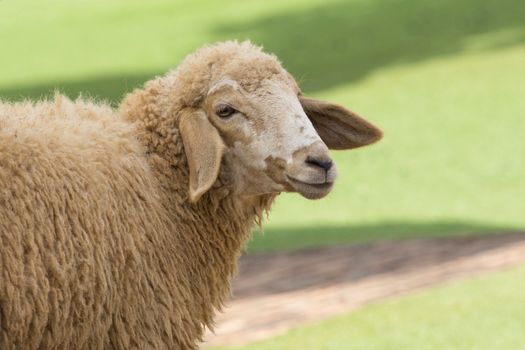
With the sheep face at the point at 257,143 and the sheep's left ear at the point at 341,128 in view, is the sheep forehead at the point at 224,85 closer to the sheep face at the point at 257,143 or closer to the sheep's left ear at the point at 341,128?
the sheep face at the point at 257,143

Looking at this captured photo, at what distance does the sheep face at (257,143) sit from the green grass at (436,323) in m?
3.87

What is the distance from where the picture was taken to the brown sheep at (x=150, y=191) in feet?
17.3

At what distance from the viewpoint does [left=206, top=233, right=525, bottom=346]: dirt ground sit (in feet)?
35.7

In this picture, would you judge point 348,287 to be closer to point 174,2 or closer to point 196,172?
point 196,172

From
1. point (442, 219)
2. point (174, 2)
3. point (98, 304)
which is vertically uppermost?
point (174, 2)

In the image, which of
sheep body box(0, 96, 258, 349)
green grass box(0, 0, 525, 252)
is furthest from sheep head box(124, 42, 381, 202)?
green grass box(0, 0, 525, 252)

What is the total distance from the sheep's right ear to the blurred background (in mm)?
851

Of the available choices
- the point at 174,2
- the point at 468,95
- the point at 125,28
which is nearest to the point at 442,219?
the point at 468,95

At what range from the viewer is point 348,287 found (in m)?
11.8

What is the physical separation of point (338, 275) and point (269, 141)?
6.93m

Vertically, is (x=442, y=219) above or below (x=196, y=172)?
above

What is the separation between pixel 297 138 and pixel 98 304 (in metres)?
1.13

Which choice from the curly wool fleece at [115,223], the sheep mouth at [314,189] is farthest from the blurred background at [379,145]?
the sheep mouth at [314,189]

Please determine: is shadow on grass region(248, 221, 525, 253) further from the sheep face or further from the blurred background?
the sheep face
